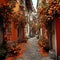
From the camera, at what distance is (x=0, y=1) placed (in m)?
10.9

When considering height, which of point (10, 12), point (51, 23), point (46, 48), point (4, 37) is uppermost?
point (10, 12)

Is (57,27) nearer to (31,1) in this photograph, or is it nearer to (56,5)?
(56,5)

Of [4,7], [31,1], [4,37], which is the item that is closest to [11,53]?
[4,37]

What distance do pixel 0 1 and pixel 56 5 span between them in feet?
10.4

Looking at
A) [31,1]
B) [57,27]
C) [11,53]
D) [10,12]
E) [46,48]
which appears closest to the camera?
[57,27]

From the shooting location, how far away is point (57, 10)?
10648mm

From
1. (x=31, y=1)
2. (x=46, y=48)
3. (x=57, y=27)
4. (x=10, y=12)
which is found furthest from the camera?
(x=31, y=1)

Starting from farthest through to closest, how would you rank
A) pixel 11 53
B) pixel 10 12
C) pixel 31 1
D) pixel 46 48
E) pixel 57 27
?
pixel 31 1 → pixel 46 48 → pixel 11 53 → pixel 10 12 → pixel 57 27

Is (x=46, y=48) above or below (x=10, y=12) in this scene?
below

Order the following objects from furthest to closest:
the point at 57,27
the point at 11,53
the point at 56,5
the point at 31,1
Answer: the point at 31,1 → the point at 11,53 → the point at 57,27 → the point at 56,5

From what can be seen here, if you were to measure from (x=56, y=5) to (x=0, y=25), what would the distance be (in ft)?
13.6

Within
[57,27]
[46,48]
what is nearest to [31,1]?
[46,48]

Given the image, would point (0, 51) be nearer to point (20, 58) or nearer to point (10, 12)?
point (20, 58)

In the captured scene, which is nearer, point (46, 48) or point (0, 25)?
point (0, 25)
